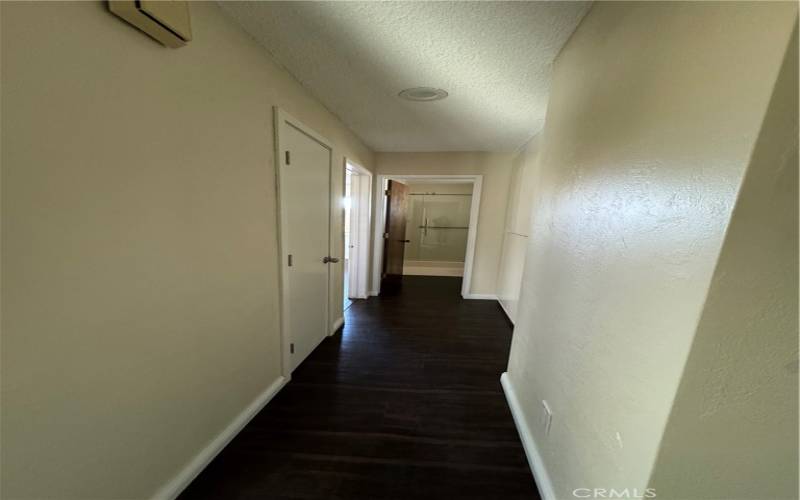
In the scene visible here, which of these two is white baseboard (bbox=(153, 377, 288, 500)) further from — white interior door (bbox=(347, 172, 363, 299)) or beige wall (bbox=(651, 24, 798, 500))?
white interior door (bbox=(347, 172, 363, 299))

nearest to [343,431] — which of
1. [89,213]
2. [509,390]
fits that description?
[509,390]

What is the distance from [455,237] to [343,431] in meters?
4.80

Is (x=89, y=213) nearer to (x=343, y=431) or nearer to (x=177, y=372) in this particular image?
(x=177, y=372)

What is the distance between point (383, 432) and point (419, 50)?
85.7 inches

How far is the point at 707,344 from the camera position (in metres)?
0.55

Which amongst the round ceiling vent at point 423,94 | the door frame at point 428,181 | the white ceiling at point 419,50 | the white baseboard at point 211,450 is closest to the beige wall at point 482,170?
the door frame at point 428,181

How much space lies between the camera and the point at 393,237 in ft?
14.1

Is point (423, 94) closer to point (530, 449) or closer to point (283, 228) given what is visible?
point (283, 228)

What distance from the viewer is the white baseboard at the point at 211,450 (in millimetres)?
1109

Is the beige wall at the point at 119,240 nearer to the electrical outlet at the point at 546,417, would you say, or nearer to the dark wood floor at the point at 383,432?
the dark wood floor at the point at 383,432

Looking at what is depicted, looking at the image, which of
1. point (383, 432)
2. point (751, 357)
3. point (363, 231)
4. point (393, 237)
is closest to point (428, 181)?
point (393, 237)

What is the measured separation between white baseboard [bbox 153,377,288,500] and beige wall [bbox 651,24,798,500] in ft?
5.77

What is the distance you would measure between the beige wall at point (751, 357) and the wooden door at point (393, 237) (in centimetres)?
357

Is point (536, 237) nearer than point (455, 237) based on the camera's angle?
Yes
